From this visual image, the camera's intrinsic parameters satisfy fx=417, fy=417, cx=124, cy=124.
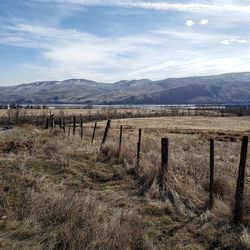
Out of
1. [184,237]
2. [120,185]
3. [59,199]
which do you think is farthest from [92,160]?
[184,237]

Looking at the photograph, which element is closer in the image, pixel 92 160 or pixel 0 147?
pixel 92 160

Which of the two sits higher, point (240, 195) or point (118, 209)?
point (240, 195)

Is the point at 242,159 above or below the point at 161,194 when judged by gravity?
above

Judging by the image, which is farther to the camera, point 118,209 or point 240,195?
point 118,209

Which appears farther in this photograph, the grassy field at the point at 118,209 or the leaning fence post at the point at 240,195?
the leaning fence post at the point at 240,195

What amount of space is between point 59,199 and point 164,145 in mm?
4280

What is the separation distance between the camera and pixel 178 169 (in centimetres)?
1198

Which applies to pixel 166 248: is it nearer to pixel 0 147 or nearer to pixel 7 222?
pixel 7 222

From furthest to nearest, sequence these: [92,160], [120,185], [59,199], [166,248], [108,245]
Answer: [92,160], [120,185], [59,199], [166,248], [108,245]

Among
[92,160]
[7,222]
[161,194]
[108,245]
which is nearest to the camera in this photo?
[108,245]

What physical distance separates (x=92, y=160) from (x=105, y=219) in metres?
8.77

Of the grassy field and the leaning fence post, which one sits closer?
the grassy field

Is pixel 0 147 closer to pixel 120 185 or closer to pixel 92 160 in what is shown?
pixel 92 160

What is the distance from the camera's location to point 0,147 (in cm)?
1930
